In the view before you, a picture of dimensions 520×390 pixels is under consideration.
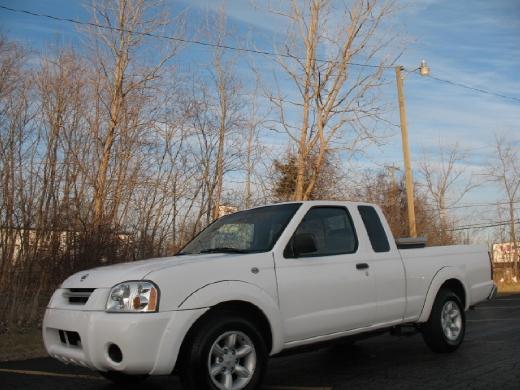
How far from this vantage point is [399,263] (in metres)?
6.53

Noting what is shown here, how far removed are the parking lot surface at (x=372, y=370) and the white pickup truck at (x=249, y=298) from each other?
0.44 meters

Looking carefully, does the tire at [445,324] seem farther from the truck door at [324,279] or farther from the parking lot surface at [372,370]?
the truck door at [324,279]

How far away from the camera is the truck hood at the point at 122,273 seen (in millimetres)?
4676

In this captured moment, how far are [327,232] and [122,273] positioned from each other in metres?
2.30

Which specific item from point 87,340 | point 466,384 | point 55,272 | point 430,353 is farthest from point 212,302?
point 55,272

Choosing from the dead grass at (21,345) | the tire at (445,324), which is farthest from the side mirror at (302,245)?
the dead grass at (21,345)

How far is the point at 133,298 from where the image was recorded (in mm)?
4508

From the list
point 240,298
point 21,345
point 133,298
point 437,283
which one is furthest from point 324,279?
point 21,345

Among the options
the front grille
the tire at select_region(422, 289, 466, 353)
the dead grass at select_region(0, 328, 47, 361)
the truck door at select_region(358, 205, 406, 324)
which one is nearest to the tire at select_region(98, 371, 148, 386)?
the front grille

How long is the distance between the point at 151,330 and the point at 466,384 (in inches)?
117

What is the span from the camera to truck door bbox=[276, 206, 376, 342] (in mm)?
5301

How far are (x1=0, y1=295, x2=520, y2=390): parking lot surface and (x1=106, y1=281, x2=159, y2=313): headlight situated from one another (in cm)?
144

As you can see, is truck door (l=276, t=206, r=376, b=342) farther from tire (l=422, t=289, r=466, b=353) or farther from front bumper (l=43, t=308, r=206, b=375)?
tire (l=422, t=289, r=466, b=353)

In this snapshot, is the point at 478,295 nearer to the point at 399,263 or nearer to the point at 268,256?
the point at 399,263
